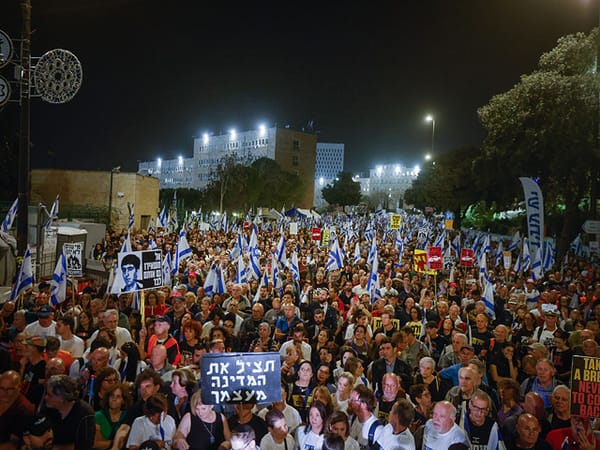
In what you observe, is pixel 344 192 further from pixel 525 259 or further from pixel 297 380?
pixel 297 380

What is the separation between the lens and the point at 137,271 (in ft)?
27.4

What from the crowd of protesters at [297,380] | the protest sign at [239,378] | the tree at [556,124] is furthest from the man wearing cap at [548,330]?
the tree at [556,124]

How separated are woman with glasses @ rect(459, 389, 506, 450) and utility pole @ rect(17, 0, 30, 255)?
11.2 metres

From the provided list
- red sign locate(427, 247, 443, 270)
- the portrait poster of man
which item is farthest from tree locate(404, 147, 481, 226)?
the portrait poster of man

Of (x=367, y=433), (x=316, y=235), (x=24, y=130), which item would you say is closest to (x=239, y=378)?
(x=367, y=433)

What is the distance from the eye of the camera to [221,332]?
702 cm

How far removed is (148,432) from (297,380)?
197 centimetres

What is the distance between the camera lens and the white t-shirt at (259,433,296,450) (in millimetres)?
4500

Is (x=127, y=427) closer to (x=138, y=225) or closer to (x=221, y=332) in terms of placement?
(x=221, y=332)

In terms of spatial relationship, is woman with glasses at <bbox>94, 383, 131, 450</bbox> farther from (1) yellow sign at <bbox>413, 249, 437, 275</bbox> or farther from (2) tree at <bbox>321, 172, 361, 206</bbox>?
(2) tree at <bbox>321, 172, 361, 206</bbox>

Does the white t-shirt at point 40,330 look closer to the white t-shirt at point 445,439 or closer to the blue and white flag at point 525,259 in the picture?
the white t-shirt at point 445,439

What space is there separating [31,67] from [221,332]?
9.77 meters

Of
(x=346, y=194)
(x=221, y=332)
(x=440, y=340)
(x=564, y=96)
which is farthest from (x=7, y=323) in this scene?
(x=346, y=194)

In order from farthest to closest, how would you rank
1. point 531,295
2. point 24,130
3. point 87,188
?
point 87,188 → point 531,295 → point 24,130
